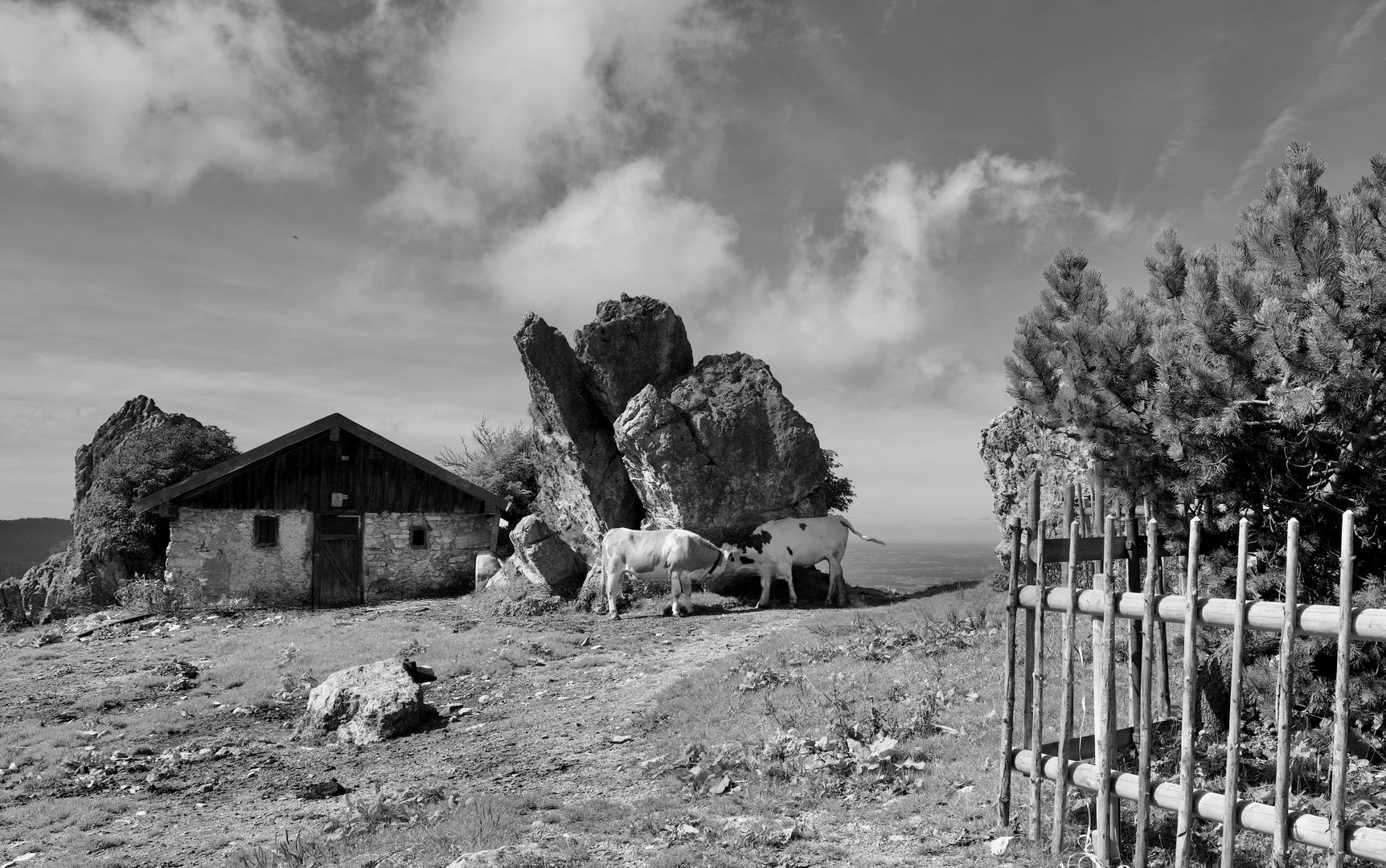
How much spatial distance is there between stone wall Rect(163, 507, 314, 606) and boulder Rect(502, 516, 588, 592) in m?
5.98

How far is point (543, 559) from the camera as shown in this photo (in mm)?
20688

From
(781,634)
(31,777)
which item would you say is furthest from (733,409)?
(31,777)

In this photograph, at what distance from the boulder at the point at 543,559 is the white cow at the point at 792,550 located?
380cm

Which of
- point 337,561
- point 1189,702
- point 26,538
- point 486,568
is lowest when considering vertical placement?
point 26,538

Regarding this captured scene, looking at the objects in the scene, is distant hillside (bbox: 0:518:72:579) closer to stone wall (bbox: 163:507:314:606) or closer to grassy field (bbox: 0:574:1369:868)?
stone wall (bbox: 163:507:314:606)

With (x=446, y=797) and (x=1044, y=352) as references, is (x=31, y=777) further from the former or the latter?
(x=1044, y=352)

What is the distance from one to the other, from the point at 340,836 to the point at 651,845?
8.08ft

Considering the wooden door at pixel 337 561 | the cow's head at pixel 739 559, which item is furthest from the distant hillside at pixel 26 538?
the cow's head at pixel 739 559

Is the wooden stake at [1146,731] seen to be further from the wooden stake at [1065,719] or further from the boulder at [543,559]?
the boulder at [543,559]

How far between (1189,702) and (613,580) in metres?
15.0

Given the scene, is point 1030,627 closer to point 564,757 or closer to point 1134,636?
point 1134,636

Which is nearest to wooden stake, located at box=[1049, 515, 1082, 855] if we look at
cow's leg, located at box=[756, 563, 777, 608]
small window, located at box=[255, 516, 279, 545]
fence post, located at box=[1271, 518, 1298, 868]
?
fence post, located at box=[1271, 518, 1298, 868]

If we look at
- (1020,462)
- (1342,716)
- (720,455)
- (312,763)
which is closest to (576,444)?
(720,455)

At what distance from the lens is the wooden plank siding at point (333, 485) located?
22.6 meters
